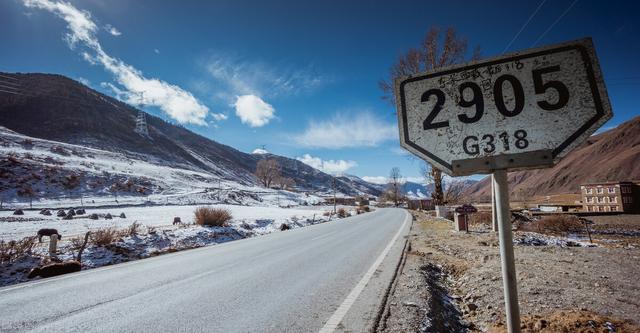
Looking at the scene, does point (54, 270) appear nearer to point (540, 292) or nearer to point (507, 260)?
point (507, 260)

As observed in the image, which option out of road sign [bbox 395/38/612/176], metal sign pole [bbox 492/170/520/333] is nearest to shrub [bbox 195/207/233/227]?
road sign [bbox 395/38/612/176]

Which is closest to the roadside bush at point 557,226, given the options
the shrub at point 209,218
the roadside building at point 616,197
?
the shrub at point 209,218

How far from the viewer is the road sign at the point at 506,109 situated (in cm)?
159

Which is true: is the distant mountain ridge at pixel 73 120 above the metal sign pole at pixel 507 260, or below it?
above

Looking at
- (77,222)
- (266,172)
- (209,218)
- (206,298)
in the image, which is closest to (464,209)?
(206,298)

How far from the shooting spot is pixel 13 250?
363 inches

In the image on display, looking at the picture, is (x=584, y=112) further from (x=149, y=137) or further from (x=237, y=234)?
(x=149, y=137)

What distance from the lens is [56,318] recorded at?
4082mm

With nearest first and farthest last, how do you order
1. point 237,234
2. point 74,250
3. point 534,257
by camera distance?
point 534,257 < point 74,250 < point 237,234

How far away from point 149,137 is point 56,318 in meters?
143

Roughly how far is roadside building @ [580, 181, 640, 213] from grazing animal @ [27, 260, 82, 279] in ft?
163

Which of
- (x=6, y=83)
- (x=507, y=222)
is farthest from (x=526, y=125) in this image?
(x=6, y=83)

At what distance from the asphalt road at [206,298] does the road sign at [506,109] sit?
2.66 m

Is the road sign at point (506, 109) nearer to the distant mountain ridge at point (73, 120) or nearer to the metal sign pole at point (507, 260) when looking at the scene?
the metal sign pole at point (507, 260)
